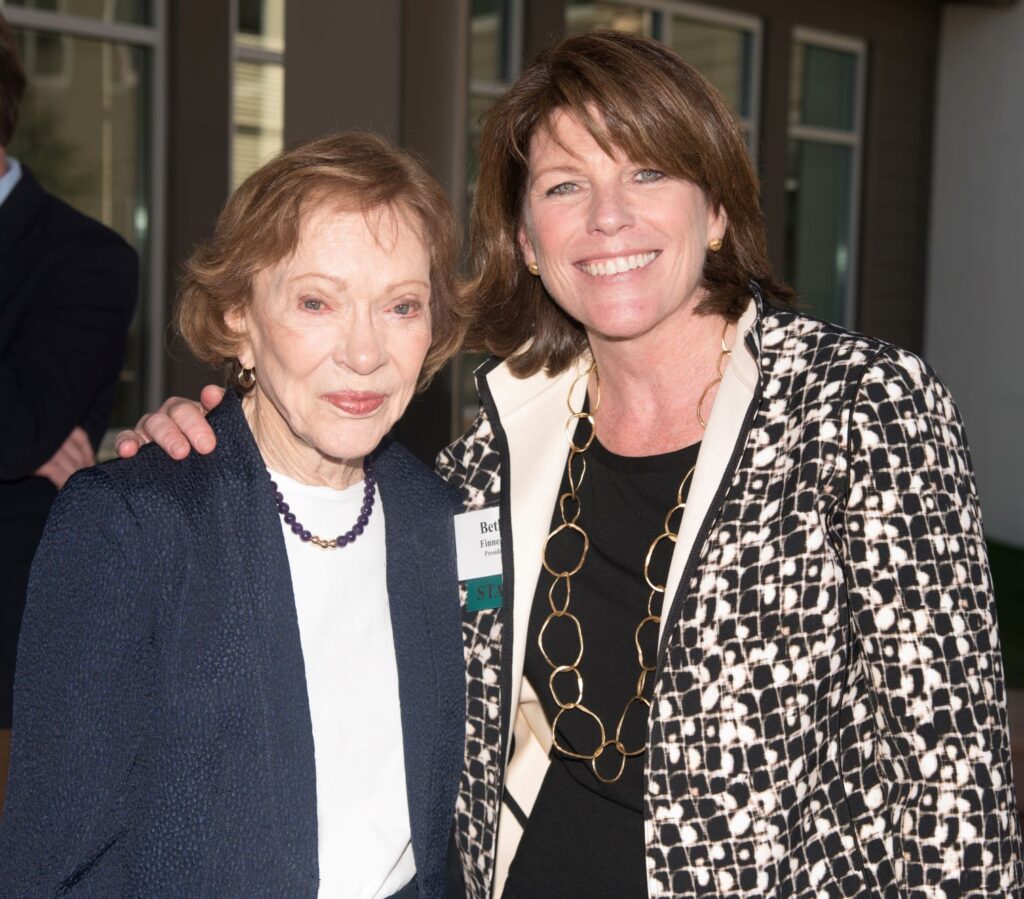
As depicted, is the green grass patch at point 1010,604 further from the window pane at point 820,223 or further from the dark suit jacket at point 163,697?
the dark suit jacket at point 163,697

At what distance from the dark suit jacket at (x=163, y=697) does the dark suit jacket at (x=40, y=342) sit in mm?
783

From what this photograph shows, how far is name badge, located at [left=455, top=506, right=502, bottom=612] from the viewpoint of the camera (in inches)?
87.4

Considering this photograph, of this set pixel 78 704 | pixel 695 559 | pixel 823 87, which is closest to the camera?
pixel 78 704

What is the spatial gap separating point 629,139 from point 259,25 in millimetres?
5570

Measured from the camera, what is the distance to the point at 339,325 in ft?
6.11

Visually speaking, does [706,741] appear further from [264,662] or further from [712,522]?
[264,662]

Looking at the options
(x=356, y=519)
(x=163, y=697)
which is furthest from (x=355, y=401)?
(x=163, y=697)

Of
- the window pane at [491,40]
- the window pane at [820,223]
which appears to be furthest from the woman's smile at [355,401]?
the window pane at [820,223]

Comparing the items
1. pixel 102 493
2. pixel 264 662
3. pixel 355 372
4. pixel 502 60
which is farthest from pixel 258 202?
pixel 502 60

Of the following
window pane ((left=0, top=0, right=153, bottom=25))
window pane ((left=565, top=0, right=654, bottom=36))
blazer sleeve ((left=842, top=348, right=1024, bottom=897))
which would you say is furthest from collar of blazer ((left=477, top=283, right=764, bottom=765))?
window pane ((left=565, top=0, right=654, bottom=36))

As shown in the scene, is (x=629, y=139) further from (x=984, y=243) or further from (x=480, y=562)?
(x=984, y=243)

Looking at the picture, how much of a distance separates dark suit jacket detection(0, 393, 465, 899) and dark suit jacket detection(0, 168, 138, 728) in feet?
2.57

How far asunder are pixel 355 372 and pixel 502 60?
287 inches

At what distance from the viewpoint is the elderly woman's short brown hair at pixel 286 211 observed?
1852 millimetres
